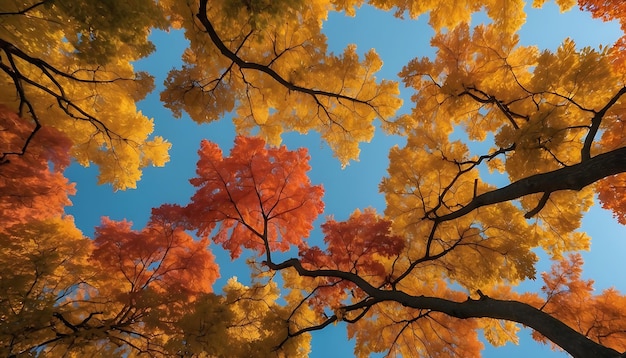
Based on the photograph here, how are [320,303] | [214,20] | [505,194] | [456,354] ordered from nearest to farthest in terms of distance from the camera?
[505,194], [214,20], [320,303], [456,354]

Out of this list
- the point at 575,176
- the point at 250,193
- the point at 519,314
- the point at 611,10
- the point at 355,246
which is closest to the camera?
the point at 575,176

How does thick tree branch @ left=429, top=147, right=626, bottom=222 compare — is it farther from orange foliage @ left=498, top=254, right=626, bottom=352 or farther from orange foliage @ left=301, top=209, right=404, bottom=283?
orange foliage @ left=498, top=254, right=626, bottom=352

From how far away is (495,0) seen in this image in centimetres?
638

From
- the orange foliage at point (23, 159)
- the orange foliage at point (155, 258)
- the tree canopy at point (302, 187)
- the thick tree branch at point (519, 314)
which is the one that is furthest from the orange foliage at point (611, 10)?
the orange foliage at point (23, 159)

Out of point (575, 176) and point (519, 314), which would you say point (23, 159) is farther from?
point (575, 176)

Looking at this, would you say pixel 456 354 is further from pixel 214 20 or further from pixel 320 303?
pixel 214 20

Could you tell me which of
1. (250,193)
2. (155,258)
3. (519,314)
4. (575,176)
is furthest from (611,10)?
(155,258)

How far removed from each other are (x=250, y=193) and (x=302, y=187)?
1.16 meters

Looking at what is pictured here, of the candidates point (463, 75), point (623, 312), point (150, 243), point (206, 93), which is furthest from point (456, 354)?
point (206, 93)

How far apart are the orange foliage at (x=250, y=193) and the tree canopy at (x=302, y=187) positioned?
36 mm

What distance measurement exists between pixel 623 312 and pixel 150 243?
9412 mm

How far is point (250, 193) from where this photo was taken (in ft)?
23.9

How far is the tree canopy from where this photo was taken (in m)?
5.50

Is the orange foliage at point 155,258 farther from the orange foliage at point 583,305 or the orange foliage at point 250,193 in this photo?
the orange foliage at point 583,305
